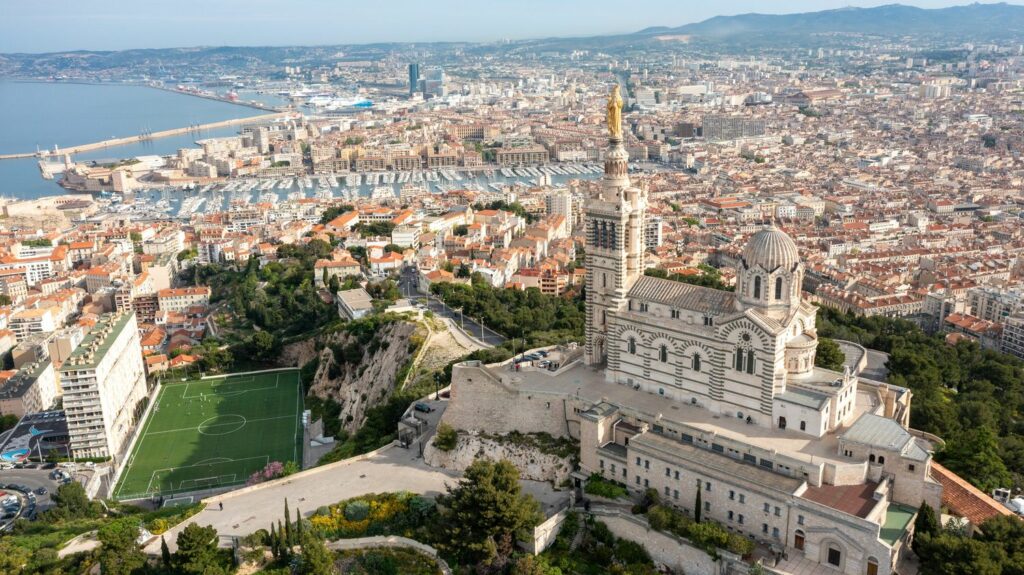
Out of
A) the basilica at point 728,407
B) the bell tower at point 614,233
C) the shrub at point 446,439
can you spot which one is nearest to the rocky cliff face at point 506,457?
the shrub at point 446,439

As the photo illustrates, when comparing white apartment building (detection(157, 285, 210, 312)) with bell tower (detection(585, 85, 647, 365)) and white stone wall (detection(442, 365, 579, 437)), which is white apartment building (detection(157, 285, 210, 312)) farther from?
bell tower (detection(585, 85, 647, 365))

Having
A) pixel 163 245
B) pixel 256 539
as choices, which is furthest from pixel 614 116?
pixel 163 245

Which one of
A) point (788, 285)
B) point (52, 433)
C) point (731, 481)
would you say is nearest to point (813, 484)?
point (731, 481)

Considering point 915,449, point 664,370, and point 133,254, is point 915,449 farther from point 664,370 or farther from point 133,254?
point 133,254

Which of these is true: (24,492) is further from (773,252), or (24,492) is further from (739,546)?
(773,252)

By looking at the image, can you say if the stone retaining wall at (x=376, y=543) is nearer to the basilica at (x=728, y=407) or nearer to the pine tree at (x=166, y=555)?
the pine tree at (x=166, y=555)

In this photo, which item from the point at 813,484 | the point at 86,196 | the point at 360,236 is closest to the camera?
the point at 813,484
